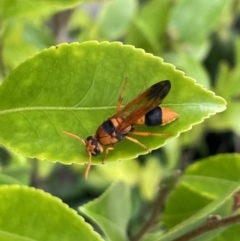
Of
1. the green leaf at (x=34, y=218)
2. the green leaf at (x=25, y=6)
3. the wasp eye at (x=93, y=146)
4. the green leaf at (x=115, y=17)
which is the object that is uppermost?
the green leaf at (x=115, y=17)

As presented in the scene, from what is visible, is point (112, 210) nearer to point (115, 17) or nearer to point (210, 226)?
point (210, 226)

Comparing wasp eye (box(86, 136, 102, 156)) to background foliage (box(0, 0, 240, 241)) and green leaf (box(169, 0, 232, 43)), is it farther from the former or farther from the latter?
green leaf (box(169, 0, 232, 43))

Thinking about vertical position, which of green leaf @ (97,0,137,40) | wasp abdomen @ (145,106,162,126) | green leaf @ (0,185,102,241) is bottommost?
green leaf @ (0,185,102,241)

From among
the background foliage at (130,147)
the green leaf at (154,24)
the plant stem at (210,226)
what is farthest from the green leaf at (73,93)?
the green leaf at (154,24)

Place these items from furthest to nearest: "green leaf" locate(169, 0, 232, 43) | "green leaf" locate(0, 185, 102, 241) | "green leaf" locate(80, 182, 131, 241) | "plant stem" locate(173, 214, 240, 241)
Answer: "green leaf" locate(169, 0, 232, 43) → "green leaf" locate(80, 182, 131, 241) → "plant stem" locate(173, 214, 240, 241) → "green leaf" locate(0, 185, 102, 241)

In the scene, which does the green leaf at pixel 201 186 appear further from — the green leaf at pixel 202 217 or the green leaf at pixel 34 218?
the green leaf at pixel 34 218

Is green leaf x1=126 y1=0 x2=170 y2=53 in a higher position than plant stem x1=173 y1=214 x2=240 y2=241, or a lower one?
higher

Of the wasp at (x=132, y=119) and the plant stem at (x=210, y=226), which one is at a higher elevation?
the wasp at (x=132, y=119)

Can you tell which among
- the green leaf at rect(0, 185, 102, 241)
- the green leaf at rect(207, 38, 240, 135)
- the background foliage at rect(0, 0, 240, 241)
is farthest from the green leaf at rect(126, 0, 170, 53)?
the green leaf at rect(0, 185, 102, 241)
